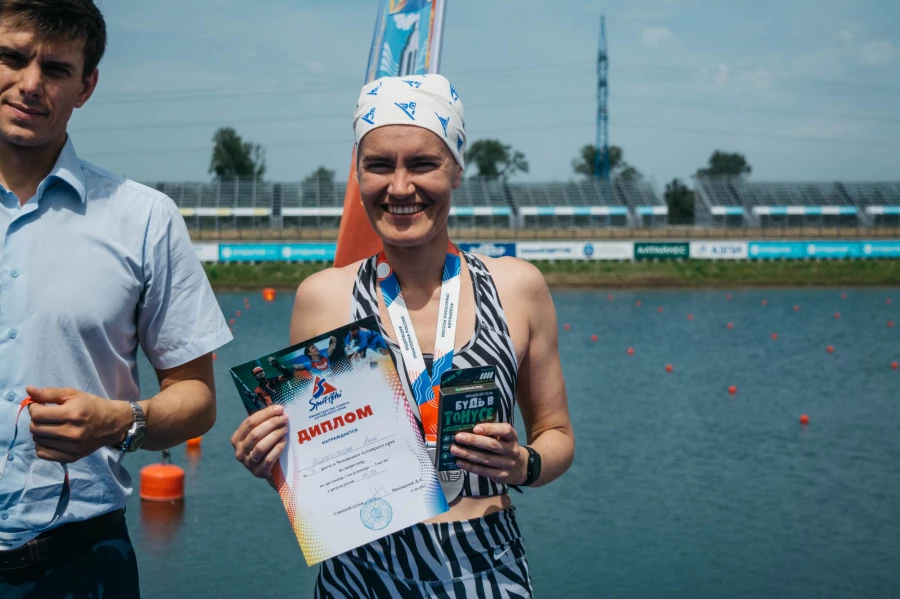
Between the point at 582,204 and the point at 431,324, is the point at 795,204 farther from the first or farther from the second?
the point at 431,324

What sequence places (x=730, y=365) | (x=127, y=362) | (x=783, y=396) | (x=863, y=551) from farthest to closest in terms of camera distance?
1. (x=730, y=365)
2. (x=783, y=396)
3. (x=863, y=551)
4. (x=127, y=362)

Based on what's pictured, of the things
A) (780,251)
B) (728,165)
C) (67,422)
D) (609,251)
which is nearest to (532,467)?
(67,422)

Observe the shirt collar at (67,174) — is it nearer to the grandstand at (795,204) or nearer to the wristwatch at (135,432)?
the wristwatch at (135,432)

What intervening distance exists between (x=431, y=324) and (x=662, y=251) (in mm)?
38277

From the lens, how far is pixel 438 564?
237 centimetres

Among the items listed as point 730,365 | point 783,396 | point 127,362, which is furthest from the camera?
point 730,365

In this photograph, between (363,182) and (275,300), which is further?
(275,300)

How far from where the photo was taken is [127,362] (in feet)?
7.69

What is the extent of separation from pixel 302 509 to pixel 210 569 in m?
4.68

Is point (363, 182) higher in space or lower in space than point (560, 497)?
higher

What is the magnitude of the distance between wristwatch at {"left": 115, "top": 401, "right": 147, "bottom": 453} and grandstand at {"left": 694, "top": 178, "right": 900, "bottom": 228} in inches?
2762

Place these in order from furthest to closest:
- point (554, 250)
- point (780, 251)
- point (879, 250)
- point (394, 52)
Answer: point (879, 250) < point (780, 251) < point (554, 250) < point (394, 52)

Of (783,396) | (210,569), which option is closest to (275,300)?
(783,396)

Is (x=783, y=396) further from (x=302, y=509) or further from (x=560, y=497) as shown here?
(x=302, y=509)
